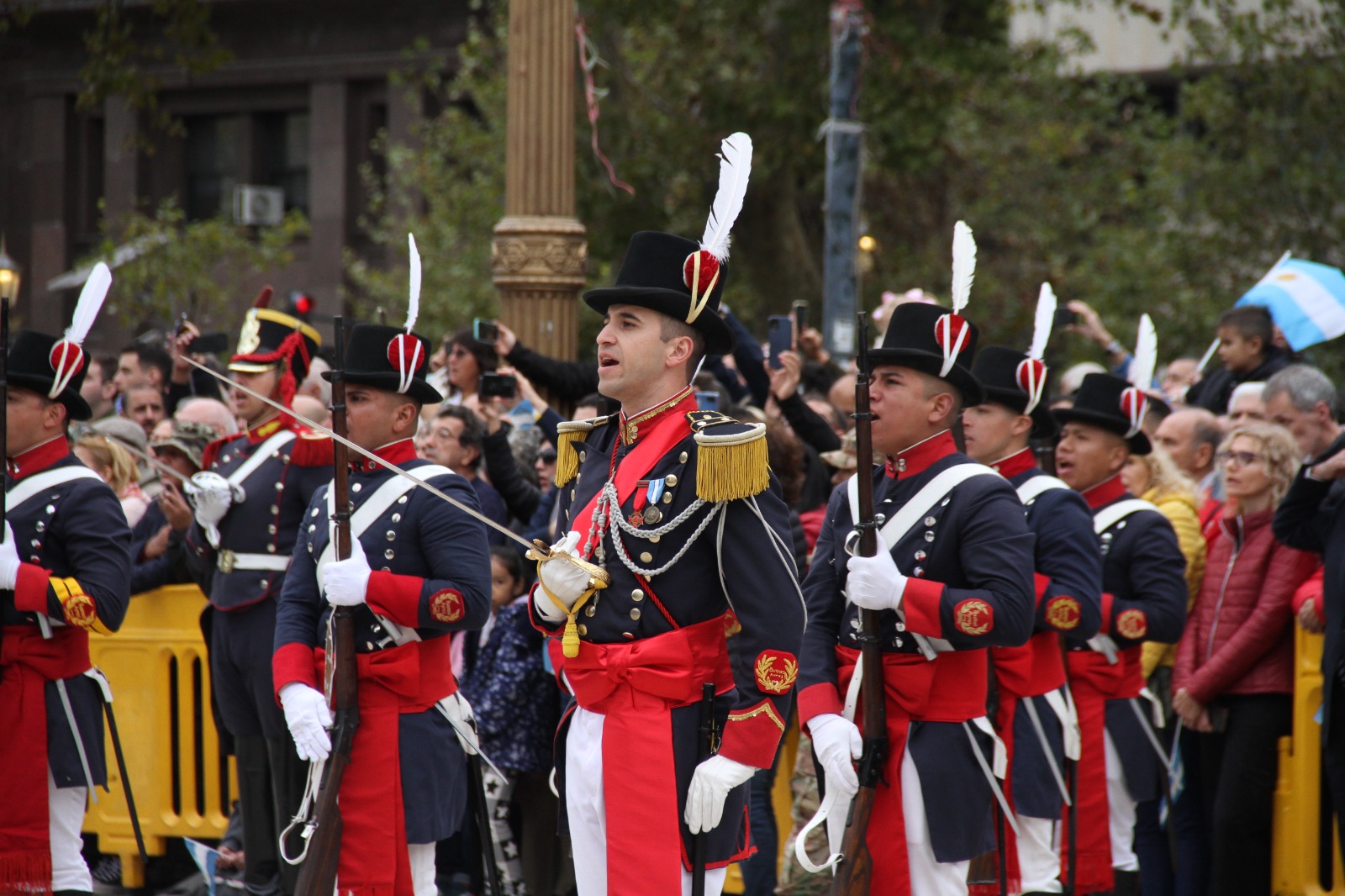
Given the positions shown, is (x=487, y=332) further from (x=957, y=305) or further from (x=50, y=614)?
(x=957, y=305)

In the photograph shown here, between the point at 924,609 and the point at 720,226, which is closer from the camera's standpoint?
the point at 720,226

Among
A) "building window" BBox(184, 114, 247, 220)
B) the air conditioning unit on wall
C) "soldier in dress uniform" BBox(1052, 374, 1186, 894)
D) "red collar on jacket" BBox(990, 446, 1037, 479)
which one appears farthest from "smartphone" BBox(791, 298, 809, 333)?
"building window" BBox(184, 114, 247, 220)

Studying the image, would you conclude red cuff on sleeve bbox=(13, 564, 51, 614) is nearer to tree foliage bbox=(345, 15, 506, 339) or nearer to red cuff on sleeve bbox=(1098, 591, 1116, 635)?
red cuff on sleeve bbox=(1098, 591, 1116, 635)

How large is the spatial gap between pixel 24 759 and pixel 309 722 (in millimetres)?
1264

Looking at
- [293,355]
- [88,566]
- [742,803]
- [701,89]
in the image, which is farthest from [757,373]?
[701,89]

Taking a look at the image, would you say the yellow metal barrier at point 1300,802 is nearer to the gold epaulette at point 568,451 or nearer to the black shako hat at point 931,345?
the black shako hat at point 931,345

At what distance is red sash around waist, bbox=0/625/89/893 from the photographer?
5.49m

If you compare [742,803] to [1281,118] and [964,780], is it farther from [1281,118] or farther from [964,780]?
[1281,118]

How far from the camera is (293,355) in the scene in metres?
7.13

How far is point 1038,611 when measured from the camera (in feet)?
18.1

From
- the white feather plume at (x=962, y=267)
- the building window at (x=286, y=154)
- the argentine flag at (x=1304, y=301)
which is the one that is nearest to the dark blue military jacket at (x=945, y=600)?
the white feather plume at (x=962, y=267)

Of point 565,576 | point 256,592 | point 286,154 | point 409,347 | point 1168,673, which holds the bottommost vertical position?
point 1168,673

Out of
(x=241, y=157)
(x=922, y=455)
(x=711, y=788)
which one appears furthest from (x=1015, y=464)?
(x=241, y=157)

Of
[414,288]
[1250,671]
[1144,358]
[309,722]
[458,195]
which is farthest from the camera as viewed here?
[458,195]
